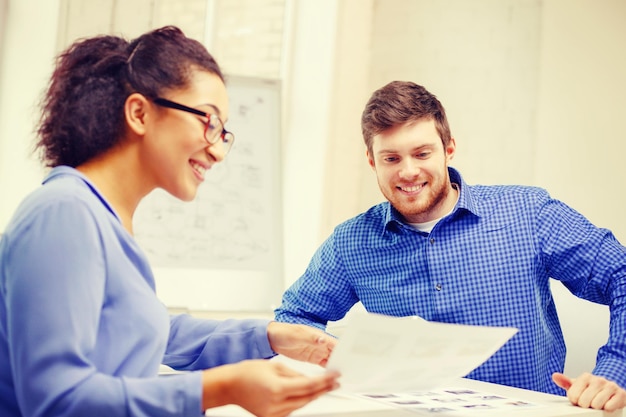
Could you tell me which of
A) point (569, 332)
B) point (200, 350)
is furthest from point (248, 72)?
point (200, 350)

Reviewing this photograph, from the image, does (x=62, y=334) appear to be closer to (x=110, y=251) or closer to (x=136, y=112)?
(x=110, y=251)

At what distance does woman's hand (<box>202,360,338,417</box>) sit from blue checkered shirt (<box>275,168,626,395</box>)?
1.09 m

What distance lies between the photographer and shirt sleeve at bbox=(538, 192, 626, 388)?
1638mm

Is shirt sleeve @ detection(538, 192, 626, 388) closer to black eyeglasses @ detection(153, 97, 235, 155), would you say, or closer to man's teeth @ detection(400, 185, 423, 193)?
man's teeth @ detection(400, 185, 423, 193)

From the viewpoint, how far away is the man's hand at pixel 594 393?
1.29m

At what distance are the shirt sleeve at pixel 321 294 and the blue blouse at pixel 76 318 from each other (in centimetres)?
107

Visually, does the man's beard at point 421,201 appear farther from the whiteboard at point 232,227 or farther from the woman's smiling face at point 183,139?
the whiteboard at point 232,227

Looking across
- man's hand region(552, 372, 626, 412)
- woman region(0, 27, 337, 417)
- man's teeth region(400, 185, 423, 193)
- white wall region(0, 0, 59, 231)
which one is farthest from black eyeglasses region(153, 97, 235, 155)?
white wall region(0, 0, 59, 231)

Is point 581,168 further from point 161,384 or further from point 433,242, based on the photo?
point 161,384

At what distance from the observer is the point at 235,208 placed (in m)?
3.01

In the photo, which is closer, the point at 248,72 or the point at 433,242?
the point at 433,242

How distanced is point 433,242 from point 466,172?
4.34 feet

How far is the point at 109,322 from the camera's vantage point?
89cm

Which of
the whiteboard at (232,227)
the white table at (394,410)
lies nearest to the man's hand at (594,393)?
the white table at (394,410)
